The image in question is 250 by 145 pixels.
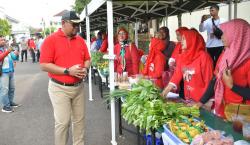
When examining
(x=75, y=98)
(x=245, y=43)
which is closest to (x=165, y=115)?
(x=245, y=43)

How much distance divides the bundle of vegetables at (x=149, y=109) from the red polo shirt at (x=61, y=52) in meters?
0.86

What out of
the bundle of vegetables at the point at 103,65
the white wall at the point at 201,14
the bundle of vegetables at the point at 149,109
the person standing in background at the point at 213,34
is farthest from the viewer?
the white wall at the point at 201,14

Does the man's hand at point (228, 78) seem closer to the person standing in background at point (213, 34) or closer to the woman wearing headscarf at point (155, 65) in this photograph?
the woman wearing headscarf at point (155, 65)

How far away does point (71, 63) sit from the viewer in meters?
4.74

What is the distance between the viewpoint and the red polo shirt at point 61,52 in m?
4.61

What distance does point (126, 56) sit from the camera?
7.25m

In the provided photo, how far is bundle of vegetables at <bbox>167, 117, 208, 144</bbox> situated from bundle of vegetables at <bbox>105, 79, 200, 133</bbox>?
13 cm

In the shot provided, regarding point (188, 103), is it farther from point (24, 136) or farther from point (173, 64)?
point (24, 136)

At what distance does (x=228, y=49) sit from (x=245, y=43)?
0.59 ft

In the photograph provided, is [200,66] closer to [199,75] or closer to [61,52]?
[199,75]

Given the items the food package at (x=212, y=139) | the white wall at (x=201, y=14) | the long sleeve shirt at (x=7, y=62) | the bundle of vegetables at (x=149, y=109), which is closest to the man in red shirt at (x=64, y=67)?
the bundle of vegetables at (x=149, y=109)

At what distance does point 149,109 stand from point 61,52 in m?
1.48

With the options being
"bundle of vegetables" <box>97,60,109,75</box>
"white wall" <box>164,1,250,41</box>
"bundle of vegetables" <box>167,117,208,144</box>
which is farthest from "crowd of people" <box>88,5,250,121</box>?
"white wall" <box>164,1,250,41</box>

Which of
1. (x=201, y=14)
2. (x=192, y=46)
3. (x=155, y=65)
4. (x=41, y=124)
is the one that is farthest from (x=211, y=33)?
(x=201, y=14)
